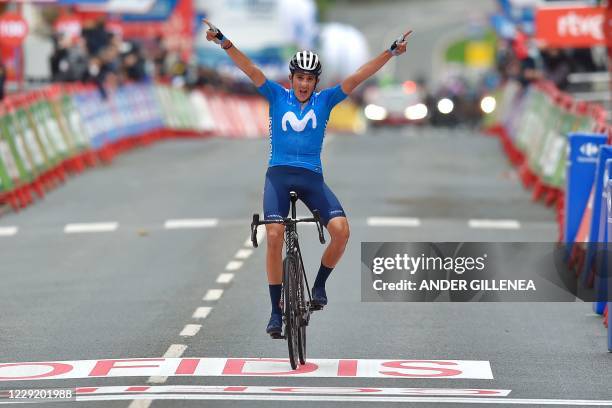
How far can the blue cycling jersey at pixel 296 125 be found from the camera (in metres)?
12.2

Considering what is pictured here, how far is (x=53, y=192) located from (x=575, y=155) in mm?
11134

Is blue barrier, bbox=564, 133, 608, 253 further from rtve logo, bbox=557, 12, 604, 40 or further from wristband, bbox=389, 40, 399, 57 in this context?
rtve logo, bbox=557, 12, 604, 40

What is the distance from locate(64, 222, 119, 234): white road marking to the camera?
21188 millimetres

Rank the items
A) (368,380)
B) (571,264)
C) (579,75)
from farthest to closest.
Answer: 1. (579,75)
2. (571,264)
3. (368,380)

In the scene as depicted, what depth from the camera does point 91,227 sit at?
21531mm

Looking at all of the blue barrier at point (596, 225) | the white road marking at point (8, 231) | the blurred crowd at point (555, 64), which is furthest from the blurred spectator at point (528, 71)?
the blue barrier at point (596, 225)

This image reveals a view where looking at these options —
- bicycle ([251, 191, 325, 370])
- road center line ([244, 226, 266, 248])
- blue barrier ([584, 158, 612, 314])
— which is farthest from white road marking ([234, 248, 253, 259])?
bicycle ([251, 191, 325, 370])

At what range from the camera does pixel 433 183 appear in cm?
2777

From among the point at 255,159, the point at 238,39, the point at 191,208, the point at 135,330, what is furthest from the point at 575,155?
the point at 238,39

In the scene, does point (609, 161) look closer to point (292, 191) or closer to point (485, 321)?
point (485, 321)

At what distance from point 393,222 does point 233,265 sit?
14.0 feet

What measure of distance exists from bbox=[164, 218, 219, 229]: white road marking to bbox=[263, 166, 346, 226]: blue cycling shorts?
9.24 m

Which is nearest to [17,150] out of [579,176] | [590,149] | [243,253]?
[243,253]

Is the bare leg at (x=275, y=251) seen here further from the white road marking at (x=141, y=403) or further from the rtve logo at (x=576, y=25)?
the rtve logo at (x=576, y=25)
